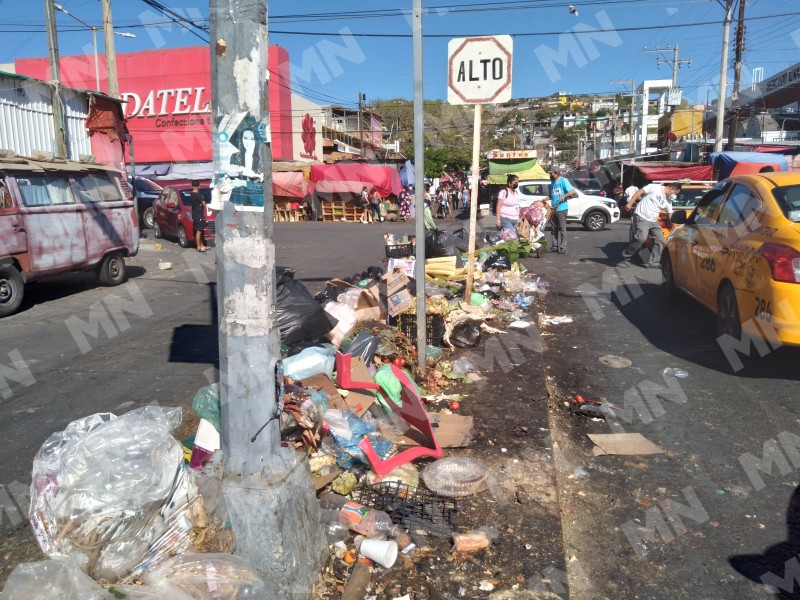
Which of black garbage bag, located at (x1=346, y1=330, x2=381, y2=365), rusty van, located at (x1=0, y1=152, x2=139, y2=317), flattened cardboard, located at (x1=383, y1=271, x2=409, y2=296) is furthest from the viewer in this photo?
rusty van, located at (x1=0, y1=152, x2=139, y2=317)

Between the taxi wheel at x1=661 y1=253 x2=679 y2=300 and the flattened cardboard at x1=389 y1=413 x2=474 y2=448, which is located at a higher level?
the taxi wheel at x1=661 y1=253 x2=679 y2=300

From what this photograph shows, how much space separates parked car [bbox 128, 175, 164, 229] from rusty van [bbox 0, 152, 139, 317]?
963cm

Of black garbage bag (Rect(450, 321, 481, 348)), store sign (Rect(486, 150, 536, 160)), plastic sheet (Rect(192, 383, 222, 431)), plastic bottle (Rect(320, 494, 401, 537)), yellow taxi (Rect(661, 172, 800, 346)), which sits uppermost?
store sign (Rect(486, 150, 536, 160))

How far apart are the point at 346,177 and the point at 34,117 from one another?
56.0 feet

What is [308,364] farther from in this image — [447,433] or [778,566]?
[778,566]

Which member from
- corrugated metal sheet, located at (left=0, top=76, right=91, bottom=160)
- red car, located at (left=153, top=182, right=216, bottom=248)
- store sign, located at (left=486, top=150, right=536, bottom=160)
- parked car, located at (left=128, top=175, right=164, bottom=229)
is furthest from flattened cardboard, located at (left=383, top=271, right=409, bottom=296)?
store sign, located at (left=486, top=150, right=536, bottom=160)

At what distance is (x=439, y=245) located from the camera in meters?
11.1

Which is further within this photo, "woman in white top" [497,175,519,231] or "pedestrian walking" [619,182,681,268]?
"woman in white top" [497,175,519,231]

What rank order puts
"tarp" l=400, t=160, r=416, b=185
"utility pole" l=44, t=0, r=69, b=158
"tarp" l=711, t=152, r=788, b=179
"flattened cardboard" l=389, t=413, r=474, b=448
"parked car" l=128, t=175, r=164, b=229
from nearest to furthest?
"flattened cardboard" l=389, t=413, r=474, b=448, "utility pole" l=44, t=0, r=69, b=158, "parked car" l=128, t=175, r=164, b=229, "tarp" l=711, t=152, r=788, b=179, "tarp" l=400, t=160, r=416, b=185

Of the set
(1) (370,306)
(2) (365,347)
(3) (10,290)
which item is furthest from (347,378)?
(3) (10,290)

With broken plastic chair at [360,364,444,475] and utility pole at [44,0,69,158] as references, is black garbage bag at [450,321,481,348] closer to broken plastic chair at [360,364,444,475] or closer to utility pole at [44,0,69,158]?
broken plastic chair at [360,364,444,475]

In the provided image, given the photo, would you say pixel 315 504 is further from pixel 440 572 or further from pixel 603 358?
pixel 603 358

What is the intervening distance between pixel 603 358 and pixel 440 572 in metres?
4.10

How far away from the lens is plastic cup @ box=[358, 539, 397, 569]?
9.89 ft
